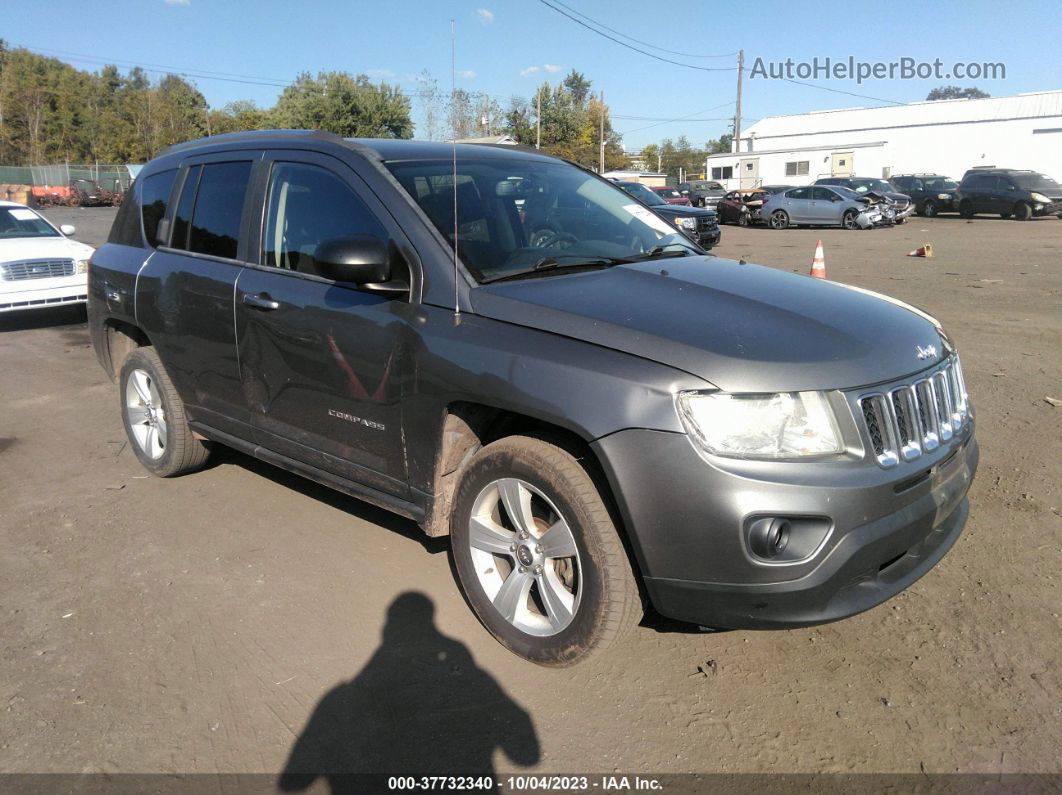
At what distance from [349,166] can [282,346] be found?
0.87 m

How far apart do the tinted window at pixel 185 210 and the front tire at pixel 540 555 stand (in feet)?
8.08

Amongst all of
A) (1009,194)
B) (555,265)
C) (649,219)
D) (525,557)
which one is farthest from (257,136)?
(1009,194)

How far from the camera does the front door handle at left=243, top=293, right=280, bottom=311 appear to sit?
12.1 ft

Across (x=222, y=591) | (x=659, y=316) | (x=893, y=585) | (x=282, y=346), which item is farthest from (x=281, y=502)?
(x=893, y=585)

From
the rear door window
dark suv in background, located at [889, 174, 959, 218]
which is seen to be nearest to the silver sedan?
dark suv in background, located at [889, 174, 959, 218]

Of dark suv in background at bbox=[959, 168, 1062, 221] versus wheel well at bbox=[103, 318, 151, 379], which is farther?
dark suv in background at bbox=[959, 168, 1062, 221]

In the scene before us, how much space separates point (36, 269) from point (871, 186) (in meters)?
28.5

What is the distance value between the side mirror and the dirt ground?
1437 mm

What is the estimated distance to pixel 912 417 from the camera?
2740mm

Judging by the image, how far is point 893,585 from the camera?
8.87 ft

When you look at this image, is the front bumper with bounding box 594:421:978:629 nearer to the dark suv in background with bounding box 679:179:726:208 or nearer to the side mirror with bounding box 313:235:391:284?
the side mirror with bounding box 313:235:391:284

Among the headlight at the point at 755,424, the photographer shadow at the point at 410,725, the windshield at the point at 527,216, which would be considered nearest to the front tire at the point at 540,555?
the photographer shadow at the point at 410,725

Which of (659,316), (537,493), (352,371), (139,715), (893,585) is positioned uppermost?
(659,316)

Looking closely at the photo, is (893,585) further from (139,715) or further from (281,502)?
(281,502)
